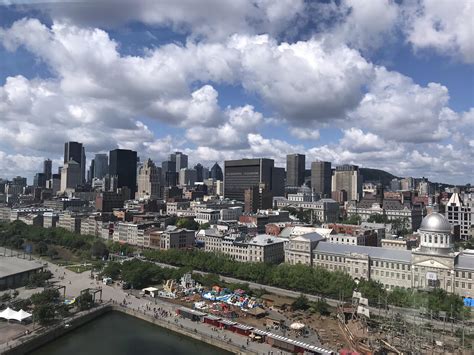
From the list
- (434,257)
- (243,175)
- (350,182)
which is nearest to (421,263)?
(434,257)

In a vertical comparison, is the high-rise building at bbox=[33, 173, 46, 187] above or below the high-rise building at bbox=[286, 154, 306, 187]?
below

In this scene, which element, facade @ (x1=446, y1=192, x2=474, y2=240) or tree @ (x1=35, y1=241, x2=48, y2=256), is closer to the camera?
tree @ (x1=35, y1=241, x2=48, y2=256)

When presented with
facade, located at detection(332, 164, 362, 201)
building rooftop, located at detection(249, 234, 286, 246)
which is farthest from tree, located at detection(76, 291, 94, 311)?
facade, located at detection(332, 164, 362, 201)

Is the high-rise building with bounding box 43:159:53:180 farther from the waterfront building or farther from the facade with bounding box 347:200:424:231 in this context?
the waterfront building

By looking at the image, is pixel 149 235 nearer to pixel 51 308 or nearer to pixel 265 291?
pixel 265 291

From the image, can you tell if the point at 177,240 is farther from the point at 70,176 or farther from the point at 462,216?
the point at 70,176

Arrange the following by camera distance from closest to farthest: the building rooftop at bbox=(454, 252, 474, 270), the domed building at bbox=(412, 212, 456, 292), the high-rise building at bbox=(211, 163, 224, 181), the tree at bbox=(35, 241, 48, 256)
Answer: the building rooftop at bbox=(454, 252, 474, 270) < the domed building at bbox=(412, 212, 456, 292) < the tree at bbox=(35, 241, 48, 256) < the high-rise building at bbox=(211, 163, 224, 181)

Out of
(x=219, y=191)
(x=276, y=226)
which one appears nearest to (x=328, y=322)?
(x=276, y=226)

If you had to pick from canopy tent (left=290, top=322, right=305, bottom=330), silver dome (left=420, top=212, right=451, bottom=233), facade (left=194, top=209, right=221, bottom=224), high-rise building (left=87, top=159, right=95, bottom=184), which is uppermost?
Answer: high-rise building (left=87, top=159, right=95, bottom=184)
